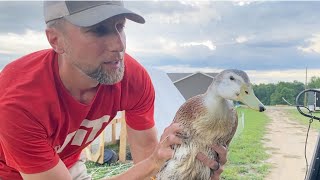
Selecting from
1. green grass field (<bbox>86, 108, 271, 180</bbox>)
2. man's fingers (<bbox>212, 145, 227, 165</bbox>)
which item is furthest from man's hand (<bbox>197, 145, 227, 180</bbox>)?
green grass field (<bbox>86, 108, 271, 180</bbox>)

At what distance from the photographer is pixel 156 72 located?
216 inches

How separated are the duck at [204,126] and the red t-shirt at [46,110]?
0.29 meters

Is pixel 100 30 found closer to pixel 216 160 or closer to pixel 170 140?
pixel 170 140

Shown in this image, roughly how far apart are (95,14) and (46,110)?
305 mm

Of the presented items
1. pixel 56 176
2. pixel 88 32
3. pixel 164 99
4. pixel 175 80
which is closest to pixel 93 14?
pixel 88 32

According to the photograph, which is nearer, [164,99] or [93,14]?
[93,14]

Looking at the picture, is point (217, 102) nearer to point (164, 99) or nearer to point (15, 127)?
point (15, 127)

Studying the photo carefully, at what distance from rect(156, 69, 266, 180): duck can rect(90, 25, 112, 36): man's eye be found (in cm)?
31

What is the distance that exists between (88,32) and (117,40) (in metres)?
0.09

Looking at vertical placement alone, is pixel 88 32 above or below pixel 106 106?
above

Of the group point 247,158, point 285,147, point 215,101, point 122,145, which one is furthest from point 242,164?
point 215,101

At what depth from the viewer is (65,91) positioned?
1.37 metres

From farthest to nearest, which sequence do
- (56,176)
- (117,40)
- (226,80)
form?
(56,176) → (117,40) → (226,80)

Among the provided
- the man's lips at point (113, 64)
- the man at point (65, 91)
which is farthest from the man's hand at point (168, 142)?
the man's lips at point (113, 64)
